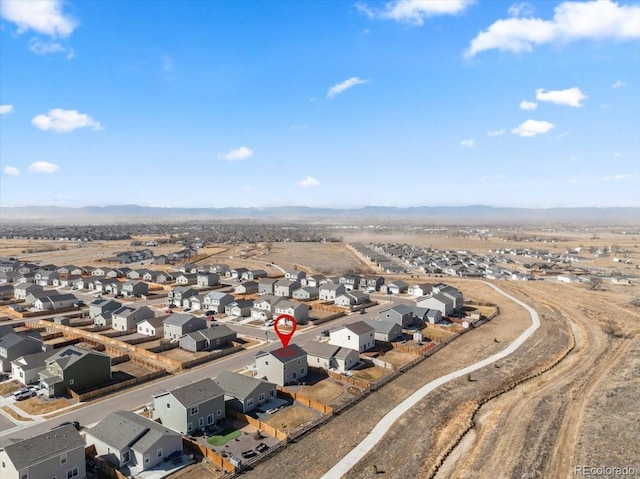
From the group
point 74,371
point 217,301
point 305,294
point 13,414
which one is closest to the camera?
point 13,414

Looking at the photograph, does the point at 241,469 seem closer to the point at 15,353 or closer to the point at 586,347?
the point at 15,353

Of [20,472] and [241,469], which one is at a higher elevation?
[20,472]

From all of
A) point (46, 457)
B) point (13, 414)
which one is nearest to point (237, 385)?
point (46, 457)

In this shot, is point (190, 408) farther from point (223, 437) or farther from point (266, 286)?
point (266, 286)

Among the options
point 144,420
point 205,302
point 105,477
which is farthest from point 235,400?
point 205,302

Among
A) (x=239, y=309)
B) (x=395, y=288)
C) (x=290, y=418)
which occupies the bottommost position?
(x=290, y=418)

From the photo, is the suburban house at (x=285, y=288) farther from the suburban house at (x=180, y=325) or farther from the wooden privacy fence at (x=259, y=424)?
the wooden privacy fence at (x=259, y=424)
